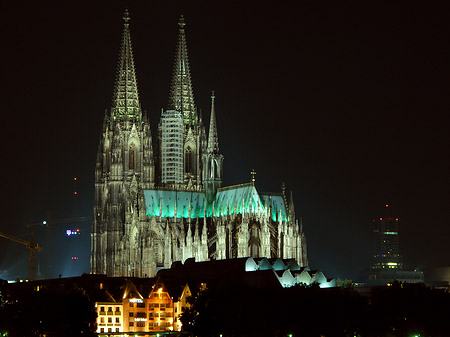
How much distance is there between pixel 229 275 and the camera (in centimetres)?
12669

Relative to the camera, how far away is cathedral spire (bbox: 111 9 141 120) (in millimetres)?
154413

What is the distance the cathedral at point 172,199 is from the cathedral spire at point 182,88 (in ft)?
0.47

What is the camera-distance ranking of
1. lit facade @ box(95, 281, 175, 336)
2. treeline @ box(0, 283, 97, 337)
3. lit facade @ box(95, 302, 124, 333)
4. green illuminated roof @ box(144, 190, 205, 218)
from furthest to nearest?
green illuminated roof @ box(144, 190, 205, 218) → lit facade @ box(95, 281, 175, 336) → lit facade @ box(95, 302, 124, 333) → treeline @ box(0, 283, 97, 337)

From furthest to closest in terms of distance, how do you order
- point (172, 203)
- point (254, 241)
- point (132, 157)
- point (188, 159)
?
point (188, 159) < point (132, 157) < point (172, 203) < point (254, 241)

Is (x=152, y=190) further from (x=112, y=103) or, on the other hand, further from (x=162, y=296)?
(x=162, y=296)

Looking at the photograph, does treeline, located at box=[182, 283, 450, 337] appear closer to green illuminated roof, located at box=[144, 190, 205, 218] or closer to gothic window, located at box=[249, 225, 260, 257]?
gothic window, located at box=[249, 225, 260, 257]

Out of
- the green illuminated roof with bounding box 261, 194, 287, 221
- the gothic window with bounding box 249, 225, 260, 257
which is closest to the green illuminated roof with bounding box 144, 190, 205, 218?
the green illuminated roof with bounding box 261, 194, 287, 221

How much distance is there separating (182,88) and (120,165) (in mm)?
17763

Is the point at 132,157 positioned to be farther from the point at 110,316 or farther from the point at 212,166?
the point at 110,316

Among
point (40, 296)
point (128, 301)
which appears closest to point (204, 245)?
point (128, 301)

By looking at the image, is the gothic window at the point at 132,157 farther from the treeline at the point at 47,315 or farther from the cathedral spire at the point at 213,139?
the treeline at the point at 47,315

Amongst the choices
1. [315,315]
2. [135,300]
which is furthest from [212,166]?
[315,315]

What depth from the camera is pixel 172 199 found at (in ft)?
493

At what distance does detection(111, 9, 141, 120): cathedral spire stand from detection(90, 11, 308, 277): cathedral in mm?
137
